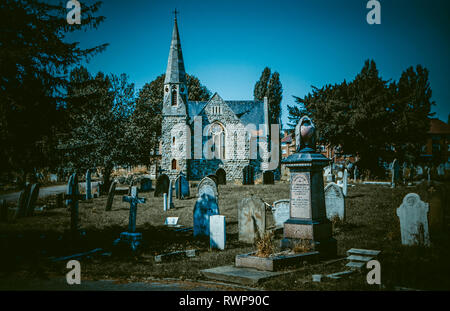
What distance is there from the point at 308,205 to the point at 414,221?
8.62 feet

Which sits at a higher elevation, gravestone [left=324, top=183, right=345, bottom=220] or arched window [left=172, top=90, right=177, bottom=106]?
arched window [left=172, top=90, right=177, bottom=106]

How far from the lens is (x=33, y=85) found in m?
7.48

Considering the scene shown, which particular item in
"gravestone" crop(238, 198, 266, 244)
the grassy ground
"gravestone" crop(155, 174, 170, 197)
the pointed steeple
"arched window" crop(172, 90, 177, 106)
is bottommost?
the grassy ground

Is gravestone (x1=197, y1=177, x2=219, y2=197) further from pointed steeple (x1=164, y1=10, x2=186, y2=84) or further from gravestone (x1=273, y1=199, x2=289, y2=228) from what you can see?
pointed steeple (x1=164, y1=10, x2=186, y2=84)

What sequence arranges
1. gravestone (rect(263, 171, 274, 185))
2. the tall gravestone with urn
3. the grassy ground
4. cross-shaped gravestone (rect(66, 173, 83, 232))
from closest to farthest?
the grassy ground → the tall gravestone with urn → cross-shaped gravestone (rect(66, 173, 83, 232)) → gravestone (rect(263, 171, 274, 185))

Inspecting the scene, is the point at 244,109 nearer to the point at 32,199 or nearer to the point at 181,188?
the point at 181,188

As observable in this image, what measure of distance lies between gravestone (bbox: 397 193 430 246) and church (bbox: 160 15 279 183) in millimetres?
28271

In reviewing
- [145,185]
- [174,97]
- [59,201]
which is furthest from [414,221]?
[174,97]

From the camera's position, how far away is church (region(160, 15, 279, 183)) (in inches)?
1444

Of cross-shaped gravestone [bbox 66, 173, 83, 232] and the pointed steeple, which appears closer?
cross-shaped gravestone [bbox 66, 173, 83, 232]

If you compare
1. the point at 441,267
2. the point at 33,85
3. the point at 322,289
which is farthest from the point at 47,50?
the point at 441,267

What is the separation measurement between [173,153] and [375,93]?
67.6ft

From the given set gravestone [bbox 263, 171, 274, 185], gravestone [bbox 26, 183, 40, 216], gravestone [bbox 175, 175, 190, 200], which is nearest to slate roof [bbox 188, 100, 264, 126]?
gravestone [bbox 263, 171, 274, 185]
